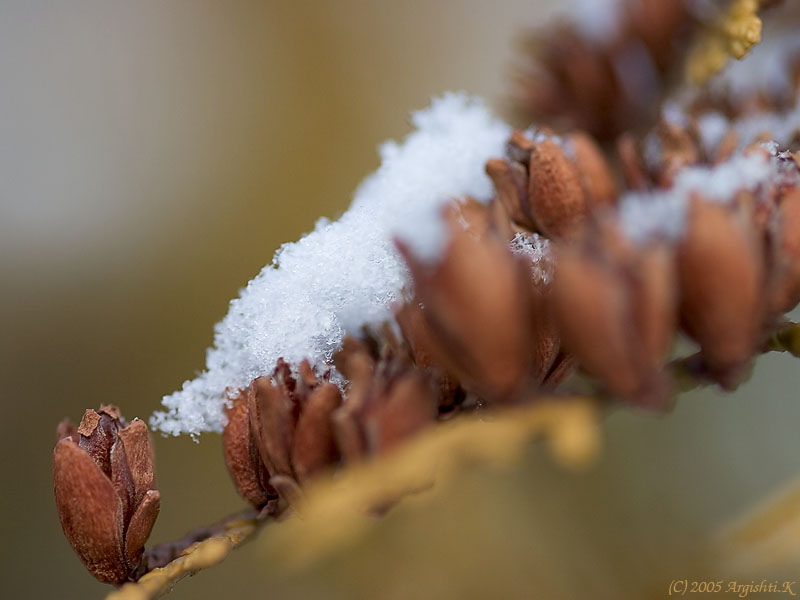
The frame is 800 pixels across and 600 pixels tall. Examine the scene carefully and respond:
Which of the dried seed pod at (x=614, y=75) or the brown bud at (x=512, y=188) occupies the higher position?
the dried seed pod at (x=614, y=75)

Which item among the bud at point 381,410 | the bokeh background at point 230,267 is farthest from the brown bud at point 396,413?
the bokeh background at point 230,267

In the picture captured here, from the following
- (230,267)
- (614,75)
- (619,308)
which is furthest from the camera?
(230,267)

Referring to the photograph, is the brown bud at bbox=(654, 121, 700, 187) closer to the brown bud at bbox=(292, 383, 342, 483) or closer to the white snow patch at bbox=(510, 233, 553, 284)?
the white snow patch at bbox=(510, 233, 553, 284)

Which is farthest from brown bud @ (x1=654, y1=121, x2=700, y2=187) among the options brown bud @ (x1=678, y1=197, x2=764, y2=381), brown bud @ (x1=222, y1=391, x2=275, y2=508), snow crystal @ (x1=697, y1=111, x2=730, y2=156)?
brown bud @ (x1=222, y1=391, x2=275, y2=508)

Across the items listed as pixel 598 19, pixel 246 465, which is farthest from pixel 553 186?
pixel 598 19

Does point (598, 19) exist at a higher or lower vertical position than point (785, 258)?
higher

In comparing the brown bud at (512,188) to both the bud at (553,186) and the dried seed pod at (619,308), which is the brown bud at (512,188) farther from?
the dried seed pod at (619,308)

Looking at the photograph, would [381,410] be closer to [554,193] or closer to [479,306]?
[479,306]
